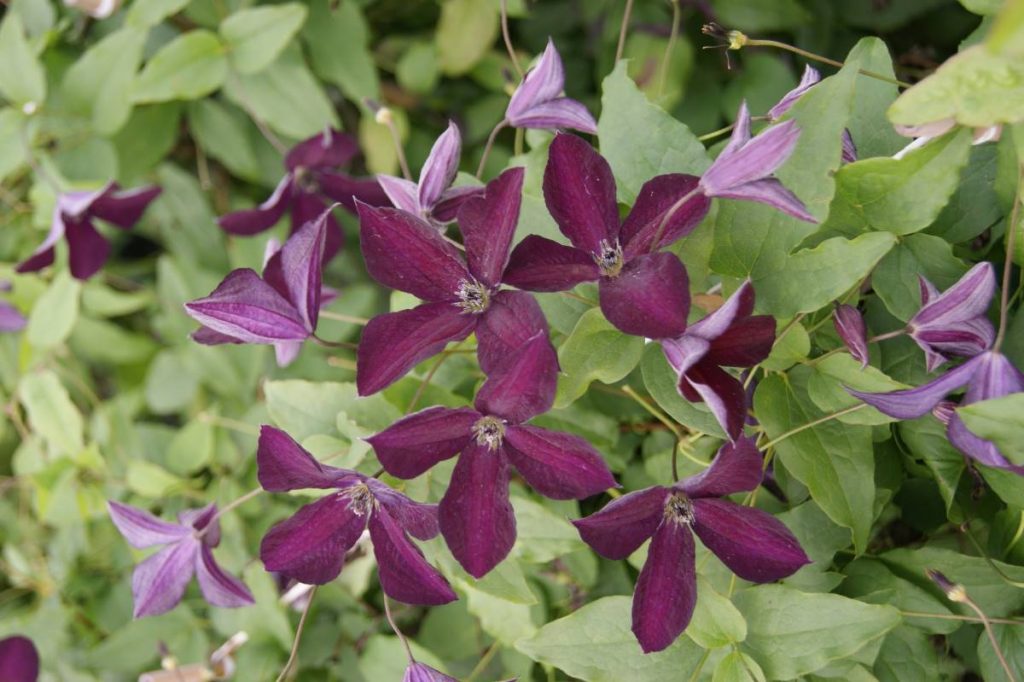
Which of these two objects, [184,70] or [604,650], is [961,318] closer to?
[604,650]

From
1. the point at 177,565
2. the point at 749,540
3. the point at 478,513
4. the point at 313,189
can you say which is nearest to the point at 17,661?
the point at 177,565

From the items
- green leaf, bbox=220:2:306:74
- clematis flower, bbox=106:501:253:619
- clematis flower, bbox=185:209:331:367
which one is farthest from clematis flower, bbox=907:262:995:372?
green leaf, bbox=220:2:306:74

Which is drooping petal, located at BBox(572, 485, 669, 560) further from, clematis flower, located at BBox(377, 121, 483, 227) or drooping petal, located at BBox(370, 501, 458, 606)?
clematis flower, located at BBox(377, 121, 483, 227)

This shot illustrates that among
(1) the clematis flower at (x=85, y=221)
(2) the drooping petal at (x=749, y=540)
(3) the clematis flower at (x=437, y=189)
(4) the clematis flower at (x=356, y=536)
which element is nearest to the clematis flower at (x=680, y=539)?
(2) the drooping petal at (x=749, y=540)

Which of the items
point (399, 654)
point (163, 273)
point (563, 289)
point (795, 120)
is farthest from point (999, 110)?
point (163, 273)

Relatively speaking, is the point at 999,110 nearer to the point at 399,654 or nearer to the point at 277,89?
the point at 399,654

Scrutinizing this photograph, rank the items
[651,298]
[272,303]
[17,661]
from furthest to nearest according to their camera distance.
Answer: [17,661]
[272,303]
[651,298]
